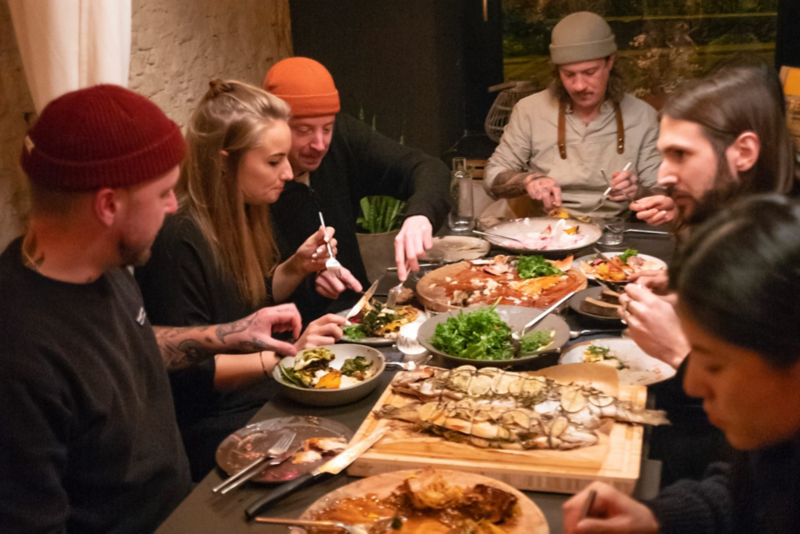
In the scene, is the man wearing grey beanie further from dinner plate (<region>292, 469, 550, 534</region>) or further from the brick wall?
dinner plate (<region>292, 469, 550, 534</region>)

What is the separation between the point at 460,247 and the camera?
116 inches

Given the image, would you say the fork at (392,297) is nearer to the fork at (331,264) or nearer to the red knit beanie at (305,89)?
the fork at (331,264)

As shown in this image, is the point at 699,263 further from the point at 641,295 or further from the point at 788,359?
the point at 641,295

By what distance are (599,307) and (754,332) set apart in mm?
1360

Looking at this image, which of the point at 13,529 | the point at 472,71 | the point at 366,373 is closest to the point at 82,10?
the point at 366,373

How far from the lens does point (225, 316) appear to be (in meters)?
2.35

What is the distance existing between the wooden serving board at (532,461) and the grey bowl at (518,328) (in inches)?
13.9

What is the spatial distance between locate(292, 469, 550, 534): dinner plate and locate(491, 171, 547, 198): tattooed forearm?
232 cm

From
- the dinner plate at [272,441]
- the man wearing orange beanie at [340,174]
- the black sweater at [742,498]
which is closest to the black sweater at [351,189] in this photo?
the man wearing orange beanie at [340,174]

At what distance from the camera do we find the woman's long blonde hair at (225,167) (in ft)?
7.50

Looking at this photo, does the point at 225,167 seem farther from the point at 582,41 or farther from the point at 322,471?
the point at 582,41

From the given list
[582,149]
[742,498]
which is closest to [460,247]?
[582,149]

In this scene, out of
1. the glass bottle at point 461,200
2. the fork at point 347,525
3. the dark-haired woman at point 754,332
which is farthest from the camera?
the glass bottle at point 461,200

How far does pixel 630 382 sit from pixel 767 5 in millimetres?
3940
